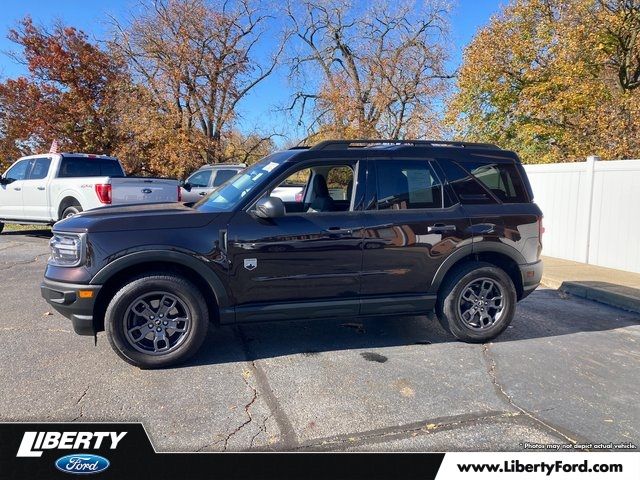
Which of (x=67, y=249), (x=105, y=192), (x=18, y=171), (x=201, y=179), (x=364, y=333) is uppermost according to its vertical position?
(x=18, y=171)

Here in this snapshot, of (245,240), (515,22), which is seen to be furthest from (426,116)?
(245,240)

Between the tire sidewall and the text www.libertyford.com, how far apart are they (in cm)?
183

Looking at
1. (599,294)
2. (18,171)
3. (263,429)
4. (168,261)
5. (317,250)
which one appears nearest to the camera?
(263,429)

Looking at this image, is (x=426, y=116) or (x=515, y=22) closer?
(x=515, y=22)

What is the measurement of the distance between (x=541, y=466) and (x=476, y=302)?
201cm

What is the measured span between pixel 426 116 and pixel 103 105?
16071 millimetres

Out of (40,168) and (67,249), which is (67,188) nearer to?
(40,168)

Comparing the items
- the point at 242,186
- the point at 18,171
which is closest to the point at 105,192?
the point at 18,171

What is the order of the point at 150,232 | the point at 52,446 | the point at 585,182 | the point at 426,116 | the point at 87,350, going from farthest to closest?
the point at 426,116, the point at 585,182, the point at 87,350, the point at 150,232, the point at 52,446

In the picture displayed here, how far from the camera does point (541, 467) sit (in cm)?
261

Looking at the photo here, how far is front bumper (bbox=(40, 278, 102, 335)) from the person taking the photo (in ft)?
11.6

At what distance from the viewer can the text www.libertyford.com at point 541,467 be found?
8.48 feet

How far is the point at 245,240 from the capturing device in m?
3.77

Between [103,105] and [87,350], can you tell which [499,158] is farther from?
[103,105]
